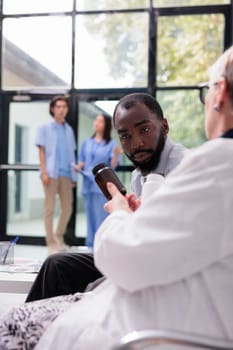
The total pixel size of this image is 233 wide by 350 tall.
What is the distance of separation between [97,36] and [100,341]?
4.29 metres

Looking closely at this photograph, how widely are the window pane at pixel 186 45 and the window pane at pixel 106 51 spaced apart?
28 cm

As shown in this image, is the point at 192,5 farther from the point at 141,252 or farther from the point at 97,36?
the point at 141,252

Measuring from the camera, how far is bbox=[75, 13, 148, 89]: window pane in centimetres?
468

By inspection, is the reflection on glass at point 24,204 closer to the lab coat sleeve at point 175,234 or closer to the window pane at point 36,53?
the window pane at point 36,53

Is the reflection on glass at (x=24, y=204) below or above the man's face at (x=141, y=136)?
below

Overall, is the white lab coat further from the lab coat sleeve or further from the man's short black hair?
the man's short black hair

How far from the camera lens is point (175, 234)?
0.75 m

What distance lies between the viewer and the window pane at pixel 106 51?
15.4ft

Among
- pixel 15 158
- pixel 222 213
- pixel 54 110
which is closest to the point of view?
pixel 222 213

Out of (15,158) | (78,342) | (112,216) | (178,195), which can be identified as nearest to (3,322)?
(78,342)

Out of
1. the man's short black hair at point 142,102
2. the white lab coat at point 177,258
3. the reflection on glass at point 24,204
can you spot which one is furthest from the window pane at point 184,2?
the white lab coat at point 177,258

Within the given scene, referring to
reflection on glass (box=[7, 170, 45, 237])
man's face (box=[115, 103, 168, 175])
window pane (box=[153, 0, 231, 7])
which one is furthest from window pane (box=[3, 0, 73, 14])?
man's face (box=[115, 103, 168, 175])

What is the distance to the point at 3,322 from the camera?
94 cm

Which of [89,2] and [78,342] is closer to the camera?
[78,342]
